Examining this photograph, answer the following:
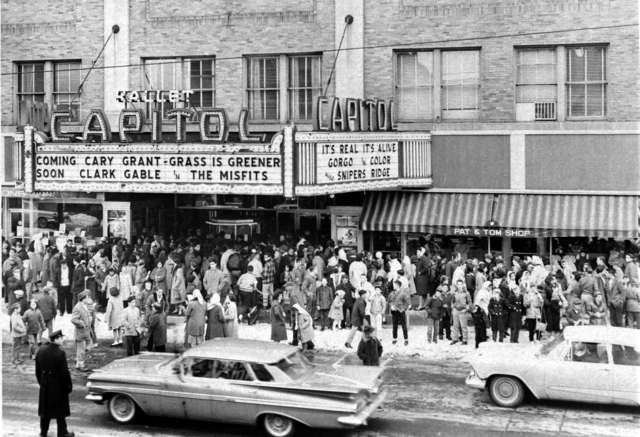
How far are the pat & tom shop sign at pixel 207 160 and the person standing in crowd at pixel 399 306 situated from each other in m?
3.27

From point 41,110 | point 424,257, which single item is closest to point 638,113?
point 424,257

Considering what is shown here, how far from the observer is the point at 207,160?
854 inches

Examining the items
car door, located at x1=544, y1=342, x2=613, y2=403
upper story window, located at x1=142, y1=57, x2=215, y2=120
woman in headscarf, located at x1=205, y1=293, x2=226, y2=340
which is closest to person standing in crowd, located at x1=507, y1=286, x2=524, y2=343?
car door, located at x1=544, y1=342, x2=613, y2=403

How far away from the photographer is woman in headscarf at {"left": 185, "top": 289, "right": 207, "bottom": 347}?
18672 mm

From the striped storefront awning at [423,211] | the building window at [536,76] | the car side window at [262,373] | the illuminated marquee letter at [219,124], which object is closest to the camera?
the car side window at [262,373]

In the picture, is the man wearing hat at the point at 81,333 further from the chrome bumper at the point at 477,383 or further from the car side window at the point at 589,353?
the car side window at the point at 589,353

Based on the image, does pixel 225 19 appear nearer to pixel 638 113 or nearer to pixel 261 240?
pixel 261 240

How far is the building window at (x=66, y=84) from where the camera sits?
29969 millimetres

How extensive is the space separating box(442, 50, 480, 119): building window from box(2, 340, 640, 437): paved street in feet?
38.0

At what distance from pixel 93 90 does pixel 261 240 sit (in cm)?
770

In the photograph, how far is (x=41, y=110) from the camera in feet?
80.7

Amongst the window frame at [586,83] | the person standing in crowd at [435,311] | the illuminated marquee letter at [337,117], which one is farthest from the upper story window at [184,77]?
the person standing in crowd at [435,311]

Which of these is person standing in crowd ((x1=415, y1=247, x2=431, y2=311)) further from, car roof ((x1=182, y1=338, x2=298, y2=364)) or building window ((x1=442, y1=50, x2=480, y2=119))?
car roof ((x1=182, y1=338, x2=298, y2=364))

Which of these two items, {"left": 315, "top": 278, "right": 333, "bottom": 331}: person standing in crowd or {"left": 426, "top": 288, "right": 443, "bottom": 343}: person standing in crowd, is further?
{"left": 315, "top": 278, "right": 333, "bottom": 331}: person standing in crowd
